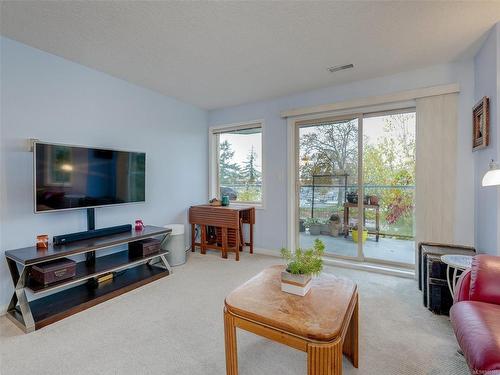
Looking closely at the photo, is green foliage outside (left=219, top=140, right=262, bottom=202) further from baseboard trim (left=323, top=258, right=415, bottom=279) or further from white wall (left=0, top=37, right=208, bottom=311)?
baseboard trim (left=323, top=258, right=415, bottom=279)

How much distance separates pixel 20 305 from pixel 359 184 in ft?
12.2

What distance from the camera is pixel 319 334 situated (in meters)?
1.08

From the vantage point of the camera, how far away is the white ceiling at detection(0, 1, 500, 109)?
1.79 meters

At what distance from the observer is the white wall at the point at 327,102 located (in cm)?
256

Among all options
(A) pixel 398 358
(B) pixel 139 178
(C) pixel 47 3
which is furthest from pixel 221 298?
(C) pixel 47 3

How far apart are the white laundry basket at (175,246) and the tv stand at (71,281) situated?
291 millimetres

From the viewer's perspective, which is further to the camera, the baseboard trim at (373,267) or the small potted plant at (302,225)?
the small potted plant at (302,225)

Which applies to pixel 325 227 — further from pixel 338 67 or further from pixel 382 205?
pixel 338 67

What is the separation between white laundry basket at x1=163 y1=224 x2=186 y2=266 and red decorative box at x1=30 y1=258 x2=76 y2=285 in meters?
1.22

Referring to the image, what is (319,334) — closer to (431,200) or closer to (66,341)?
(66,341)

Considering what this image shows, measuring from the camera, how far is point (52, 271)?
6.57ft

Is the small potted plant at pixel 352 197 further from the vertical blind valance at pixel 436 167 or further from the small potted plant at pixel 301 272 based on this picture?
the small potted plant at pixel 301 272

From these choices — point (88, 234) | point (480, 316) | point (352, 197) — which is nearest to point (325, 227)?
point (352, 197)

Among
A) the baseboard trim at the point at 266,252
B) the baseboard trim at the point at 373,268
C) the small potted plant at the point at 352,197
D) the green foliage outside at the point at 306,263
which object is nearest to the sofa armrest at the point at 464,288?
the green foliage outside at the point at 306,263
